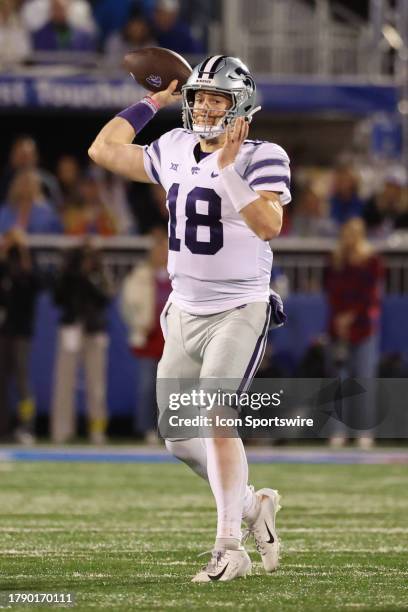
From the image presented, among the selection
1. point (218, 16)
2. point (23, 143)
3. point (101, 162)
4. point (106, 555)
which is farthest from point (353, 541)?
point (218, 16)

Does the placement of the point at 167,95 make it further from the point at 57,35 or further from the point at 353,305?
the point at 57,35

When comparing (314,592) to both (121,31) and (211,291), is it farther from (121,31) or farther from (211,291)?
(121,31)

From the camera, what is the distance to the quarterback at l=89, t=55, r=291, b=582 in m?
5.40

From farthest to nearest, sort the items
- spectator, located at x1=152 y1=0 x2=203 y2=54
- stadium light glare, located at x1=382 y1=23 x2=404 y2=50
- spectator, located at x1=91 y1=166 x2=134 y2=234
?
spectator, located at x1=152 y1=0 x2=203 y2=54
stadium light glare, located at x1=382 y1=23 x2=404 y2=50
spectator, located at x1=91 y1=166 x2=134 y2=234

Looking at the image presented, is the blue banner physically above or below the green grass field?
above

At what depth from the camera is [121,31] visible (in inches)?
571

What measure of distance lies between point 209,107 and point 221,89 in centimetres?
8

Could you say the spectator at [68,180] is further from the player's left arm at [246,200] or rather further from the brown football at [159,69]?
the player's left arm at [246,200]

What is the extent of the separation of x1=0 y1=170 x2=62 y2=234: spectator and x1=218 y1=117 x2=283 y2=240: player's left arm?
25.3 feet

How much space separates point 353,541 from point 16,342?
6166 millimetres

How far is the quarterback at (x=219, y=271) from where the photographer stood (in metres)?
5.40

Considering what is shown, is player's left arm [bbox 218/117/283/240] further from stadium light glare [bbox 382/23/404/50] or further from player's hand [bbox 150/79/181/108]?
stadium light glare [bbox 382/23/404/50]

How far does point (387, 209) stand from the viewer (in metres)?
13.5

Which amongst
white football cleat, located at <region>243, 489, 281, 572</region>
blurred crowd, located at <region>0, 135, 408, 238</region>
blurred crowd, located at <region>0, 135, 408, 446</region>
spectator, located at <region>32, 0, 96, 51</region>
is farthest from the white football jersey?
spectator, located at <region>32, 0, 96, 51</region>
